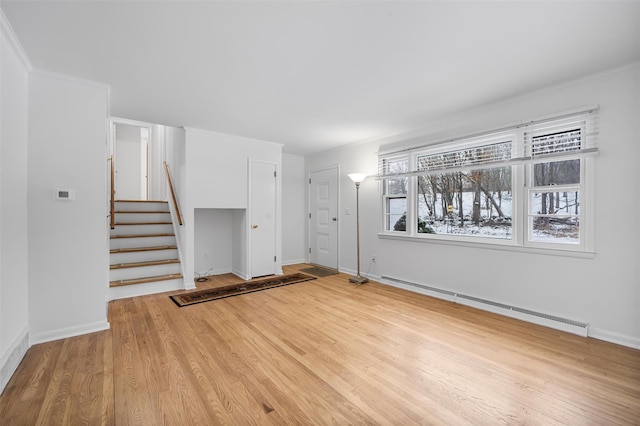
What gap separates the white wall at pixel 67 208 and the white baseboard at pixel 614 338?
16.0 ft

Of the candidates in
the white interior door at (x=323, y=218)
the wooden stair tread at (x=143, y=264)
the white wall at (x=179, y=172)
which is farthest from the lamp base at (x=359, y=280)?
the wooden stair tread at (x=143, y=264)

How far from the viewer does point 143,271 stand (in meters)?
4.19

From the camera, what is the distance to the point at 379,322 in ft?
10.2

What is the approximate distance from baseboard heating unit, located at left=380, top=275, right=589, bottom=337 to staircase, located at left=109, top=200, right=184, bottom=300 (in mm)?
3634

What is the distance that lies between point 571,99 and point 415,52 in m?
1.87

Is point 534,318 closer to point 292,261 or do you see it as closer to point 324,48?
point 324,48

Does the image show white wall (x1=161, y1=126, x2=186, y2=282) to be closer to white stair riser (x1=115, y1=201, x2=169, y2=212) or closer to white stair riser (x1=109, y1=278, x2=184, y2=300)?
white stair riser (x1=109, y1=278, x2=184, y2=300)

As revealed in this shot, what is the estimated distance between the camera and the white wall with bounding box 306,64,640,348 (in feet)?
8.30

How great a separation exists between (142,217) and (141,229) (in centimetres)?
41

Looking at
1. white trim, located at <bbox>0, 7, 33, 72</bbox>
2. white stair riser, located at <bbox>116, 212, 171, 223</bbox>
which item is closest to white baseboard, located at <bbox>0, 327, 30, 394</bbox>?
white trim, located at <bbox>0, 7, 33, 72</bbox>

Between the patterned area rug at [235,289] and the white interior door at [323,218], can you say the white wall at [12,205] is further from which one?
the white interior door at [323,218]

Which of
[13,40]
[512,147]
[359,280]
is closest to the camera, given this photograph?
[13,40]

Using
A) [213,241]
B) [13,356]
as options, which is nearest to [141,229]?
[213,241]

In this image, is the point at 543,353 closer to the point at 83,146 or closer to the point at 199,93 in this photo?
the point at 199,93
